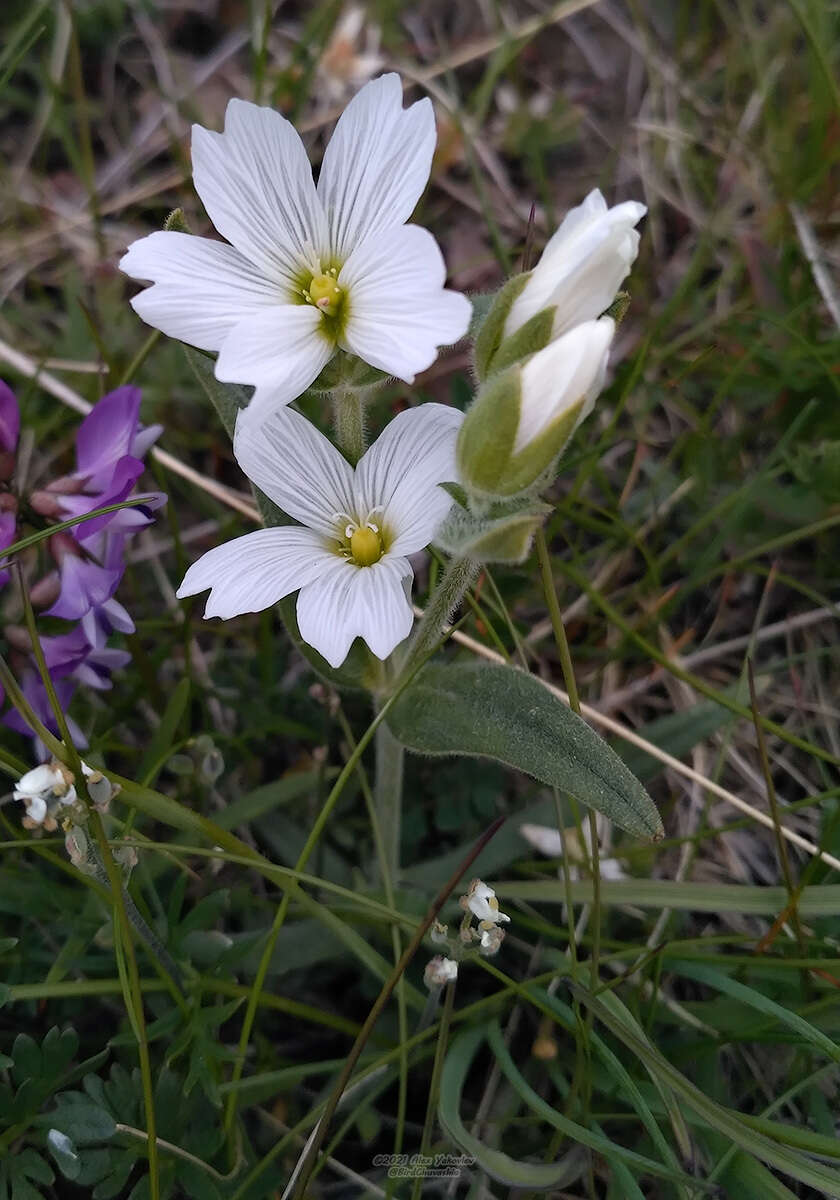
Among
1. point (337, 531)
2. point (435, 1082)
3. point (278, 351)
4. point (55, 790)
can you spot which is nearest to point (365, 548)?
point (337, 531)

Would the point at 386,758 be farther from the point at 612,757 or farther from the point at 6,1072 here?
the point at 6,1072

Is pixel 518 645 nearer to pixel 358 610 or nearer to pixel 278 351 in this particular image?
pixel 358 610

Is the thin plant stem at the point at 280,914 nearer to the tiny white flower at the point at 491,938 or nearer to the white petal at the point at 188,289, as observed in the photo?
the tiny white flower at the point at 491,938

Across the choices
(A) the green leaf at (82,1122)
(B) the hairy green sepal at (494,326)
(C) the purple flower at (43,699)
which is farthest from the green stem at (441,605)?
(A) the green leaf at (82,1122)

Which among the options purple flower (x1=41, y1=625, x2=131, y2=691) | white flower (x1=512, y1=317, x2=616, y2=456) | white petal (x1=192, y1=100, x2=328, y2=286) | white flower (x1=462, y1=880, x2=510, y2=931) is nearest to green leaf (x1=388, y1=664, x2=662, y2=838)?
white flower (x1=462, y1=880, x2=510, y2=931)

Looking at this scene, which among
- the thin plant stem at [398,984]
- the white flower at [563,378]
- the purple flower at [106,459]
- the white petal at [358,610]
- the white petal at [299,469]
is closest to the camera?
the white flower at [563,378]
